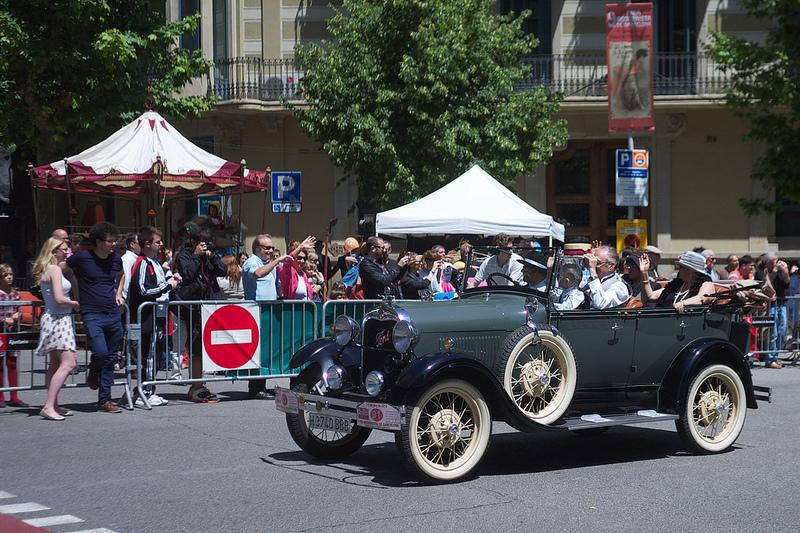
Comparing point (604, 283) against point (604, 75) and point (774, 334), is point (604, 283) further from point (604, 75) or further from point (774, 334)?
point (604, 75)

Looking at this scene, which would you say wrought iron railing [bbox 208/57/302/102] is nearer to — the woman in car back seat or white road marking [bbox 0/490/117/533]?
the woman in car back seat

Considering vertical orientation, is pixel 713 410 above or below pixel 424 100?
below

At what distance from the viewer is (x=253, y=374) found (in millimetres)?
10672

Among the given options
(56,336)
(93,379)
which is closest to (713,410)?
(93,379)

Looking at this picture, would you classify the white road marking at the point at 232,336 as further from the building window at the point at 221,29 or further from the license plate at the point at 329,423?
the building window at the point at 221,29

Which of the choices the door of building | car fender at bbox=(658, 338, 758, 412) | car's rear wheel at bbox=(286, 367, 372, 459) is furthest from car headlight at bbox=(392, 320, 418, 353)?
the door of building

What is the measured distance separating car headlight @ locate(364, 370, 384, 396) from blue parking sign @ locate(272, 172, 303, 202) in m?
10.1

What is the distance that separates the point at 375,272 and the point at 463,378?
17.7 feet

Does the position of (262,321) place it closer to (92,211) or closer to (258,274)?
(258,274)

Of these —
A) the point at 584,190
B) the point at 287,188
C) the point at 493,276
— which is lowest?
the point at 493,276

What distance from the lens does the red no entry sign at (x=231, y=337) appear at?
10398 mm

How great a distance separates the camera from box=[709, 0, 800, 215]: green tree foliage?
2031 centimetres

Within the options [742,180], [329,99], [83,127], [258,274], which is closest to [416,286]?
[258,274]

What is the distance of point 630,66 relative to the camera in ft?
53.5
